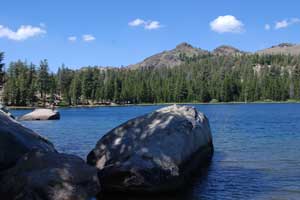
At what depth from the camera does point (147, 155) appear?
698 inches

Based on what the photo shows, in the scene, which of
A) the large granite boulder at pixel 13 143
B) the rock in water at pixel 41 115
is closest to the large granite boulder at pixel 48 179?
the large granite boulder at pixel 13 143

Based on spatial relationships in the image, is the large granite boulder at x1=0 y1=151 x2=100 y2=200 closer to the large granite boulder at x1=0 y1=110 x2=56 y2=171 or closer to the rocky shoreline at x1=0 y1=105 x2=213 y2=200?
the rocky shoreline at x1=0 y1=105 x2=213 y2=200

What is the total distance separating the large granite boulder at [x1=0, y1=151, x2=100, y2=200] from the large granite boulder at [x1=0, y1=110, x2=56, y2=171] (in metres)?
0.78

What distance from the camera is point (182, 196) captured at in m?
17.9

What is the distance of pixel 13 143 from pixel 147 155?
580 cm

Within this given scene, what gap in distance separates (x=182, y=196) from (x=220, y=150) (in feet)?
52.6

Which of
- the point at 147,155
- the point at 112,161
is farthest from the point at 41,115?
the point at 147,155

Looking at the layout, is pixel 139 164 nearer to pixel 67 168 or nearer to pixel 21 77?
pixel 67 168

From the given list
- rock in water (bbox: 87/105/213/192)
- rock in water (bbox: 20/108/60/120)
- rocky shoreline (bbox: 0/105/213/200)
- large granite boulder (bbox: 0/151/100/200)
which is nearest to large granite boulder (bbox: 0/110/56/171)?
rocky shoreline (bbox: 0/105/213/200)

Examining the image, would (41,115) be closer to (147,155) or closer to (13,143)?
(147,155)

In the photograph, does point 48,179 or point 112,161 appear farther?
point 112,161

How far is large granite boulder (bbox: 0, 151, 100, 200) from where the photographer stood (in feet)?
39.5

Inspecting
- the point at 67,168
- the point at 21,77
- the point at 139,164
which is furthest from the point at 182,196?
the point at 21,77

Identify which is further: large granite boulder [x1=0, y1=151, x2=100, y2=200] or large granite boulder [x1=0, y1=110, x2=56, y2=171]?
large granite boulder [x1=0, y1=110, x2=56, y2=171]
